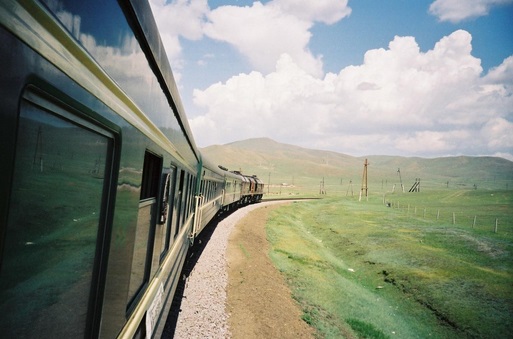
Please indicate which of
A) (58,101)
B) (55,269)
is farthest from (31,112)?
(55,269)

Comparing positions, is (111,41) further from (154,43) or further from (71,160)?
(154,43)

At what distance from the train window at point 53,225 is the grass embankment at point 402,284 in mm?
8072

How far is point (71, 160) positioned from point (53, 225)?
259mm

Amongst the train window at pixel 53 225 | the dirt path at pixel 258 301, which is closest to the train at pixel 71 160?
the train window at pixel 53 225

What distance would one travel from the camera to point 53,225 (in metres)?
1.16

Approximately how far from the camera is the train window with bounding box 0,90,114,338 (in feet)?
3.10

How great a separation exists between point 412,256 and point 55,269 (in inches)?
734

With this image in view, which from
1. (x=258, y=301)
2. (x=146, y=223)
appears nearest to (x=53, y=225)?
(x=146, y=223)

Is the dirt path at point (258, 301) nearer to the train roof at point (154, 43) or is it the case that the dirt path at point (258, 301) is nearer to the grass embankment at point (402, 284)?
the grass embankment at point (402, 284)

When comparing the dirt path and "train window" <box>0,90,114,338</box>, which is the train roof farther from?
the dirt path

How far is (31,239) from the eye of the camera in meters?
1.02

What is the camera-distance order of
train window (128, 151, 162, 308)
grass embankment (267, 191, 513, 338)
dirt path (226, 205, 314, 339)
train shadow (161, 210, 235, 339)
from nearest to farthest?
train window (128, 151, 162, 308) → train shadow (161, 210, 235, 339) → dirt path (226, 205, 314, 339) → grass embankment (267, 191, 513, 338)

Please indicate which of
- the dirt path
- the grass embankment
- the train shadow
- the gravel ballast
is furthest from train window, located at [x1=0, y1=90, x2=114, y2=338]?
the grass embankment

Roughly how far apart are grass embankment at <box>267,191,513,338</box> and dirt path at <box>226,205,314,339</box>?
498 millimetres
